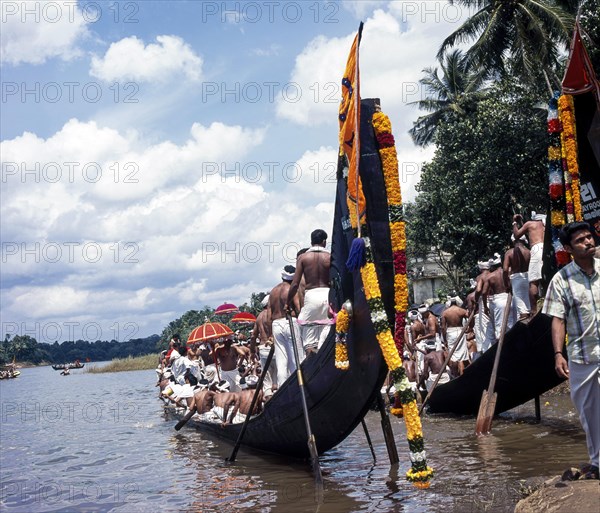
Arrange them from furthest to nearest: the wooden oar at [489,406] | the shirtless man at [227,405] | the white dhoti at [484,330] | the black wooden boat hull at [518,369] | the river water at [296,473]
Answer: the white dhoti at [484,330] → the shirtless man at [227,405] → the wooden oar at [489,406] → the black wooden boat hull at [518,369] → the river water at [296,473]

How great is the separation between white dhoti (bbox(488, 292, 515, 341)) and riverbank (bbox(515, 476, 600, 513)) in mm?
7156

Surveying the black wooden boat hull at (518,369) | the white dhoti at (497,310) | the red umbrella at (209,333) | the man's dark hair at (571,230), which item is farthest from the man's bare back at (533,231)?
the red umbrella at (209,333)

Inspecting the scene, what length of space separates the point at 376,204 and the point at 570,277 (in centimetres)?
210

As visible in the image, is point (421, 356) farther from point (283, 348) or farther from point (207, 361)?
point (207, 361)

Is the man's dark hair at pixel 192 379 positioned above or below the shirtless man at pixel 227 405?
above

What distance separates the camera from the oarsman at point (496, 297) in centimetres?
1181

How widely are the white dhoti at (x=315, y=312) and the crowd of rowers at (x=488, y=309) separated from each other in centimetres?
267

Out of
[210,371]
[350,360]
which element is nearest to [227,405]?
[350,360]

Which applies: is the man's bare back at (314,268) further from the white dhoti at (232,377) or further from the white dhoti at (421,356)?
the white dhoti at (421,356)

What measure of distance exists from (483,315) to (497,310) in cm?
55

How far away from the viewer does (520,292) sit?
11250mm

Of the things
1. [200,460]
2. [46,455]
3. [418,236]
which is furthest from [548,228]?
[418,236]

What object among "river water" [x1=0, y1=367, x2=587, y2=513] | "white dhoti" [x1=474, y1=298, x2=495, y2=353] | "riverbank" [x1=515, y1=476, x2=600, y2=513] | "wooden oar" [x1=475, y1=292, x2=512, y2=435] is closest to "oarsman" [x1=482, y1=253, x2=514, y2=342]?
"white dhoti" [x1=474, y1=298, x2=495, y2=353]

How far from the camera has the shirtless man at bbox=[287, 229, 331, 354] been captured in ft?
29.0
